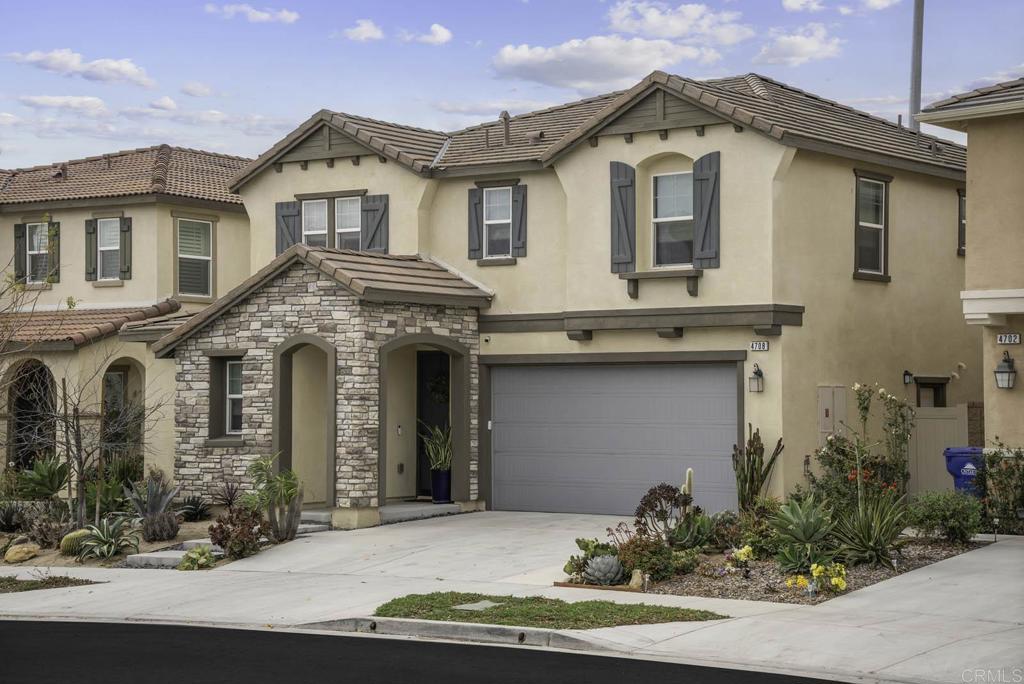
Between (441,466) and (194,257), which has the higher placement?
(194,257)

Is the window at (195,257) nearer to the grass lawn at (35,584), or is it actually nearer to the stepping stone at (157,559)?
the stepping stone at (157,559)

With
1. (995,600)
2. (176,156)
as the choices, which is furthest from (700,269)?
(176,156)

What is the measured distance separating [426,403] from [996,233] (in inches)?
414

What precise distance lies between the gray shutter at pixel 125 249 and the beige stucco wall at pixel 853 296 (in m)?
14.5

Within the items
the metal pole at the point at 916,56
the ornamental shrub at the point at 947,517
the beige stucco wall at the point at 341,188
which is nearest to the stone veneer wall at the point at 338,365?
the beige stucco wall at the point at 341,188

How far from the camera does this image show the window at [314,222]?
2642cm

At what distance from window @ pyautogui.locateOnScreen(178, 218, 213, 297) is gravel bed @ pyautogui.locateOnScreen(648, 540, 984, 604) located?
16400 millimetres

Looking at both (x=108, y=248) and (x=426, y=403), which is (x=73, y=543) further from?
(x=108, y=248)

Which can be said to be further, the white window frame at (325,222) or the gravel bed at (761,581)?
the white window frame at (325,222)

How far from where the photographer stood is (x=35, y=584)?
60.3ft

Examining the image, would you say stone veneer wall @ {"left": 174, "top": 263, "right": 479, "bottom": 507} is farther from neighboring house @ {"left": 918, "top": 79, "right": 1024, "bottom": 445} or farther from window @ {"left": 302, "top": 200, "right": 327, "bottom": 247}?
neighboring house @ {"left": 918, "top": 79, "right": 1024, "bottom": 445}

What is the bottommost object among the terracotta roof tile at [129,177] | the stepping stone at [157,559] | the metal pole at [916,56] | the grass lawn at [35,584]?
the grass lawn at [35,584]

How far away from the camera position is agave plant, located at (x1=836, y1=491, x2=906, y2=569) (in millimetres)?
16359

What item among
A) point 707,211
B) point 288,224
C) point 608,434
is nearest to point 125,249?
point 288,224
